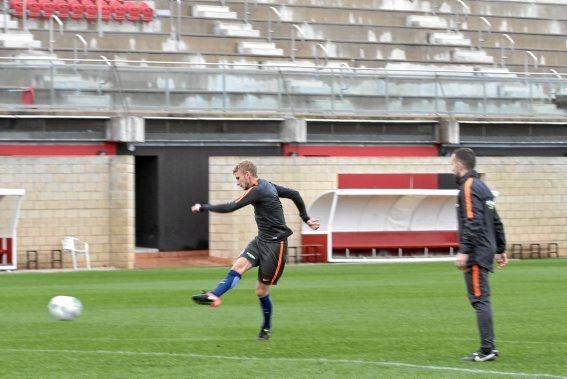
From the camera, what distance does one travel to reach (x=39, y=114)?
30.5 meters

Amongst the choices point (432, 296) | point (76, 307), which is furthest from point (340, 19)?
point (76, 307)

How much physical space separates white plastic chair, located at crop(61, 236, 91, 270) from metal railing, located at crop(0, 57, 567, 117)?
3472mm

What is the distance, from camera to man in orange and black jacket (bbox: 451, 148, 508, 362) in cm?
1121

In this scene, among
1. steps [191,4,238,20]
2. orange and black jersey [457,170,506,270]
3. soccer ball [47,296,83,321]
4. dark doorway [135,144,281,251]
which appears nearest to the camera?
orange and black jersey [457,170,506,270]

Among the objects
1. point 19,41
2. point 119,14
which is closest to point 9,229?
point 19,41

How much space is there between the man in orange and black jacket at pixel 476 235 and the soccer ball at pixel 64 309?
586cm

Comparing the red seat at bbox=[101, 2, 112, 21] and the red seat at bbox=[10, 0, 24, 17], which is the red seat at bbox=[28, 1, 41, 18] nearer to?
the red seat at bbox=[10, 0, 24, 17]

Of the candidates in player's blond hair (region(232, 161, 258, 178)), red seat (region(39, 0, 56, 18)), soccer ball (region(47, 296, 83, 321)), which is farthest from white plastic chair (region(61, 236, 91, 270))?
player's blond hair (region(232, 161, 258, 178))

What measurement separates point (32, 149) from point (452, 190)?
35.2 feet

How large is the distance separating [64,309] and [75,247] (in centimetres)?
1437

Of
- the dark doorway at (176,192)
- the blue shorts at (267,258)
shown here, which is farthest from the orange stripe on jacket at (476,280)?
the dark doorway at (176,192)

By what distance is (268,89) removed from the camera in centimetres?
3284

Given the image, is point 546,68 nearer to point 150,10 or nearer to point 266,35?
point 266,35

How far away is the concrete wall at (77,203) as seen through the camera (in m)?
29.0
